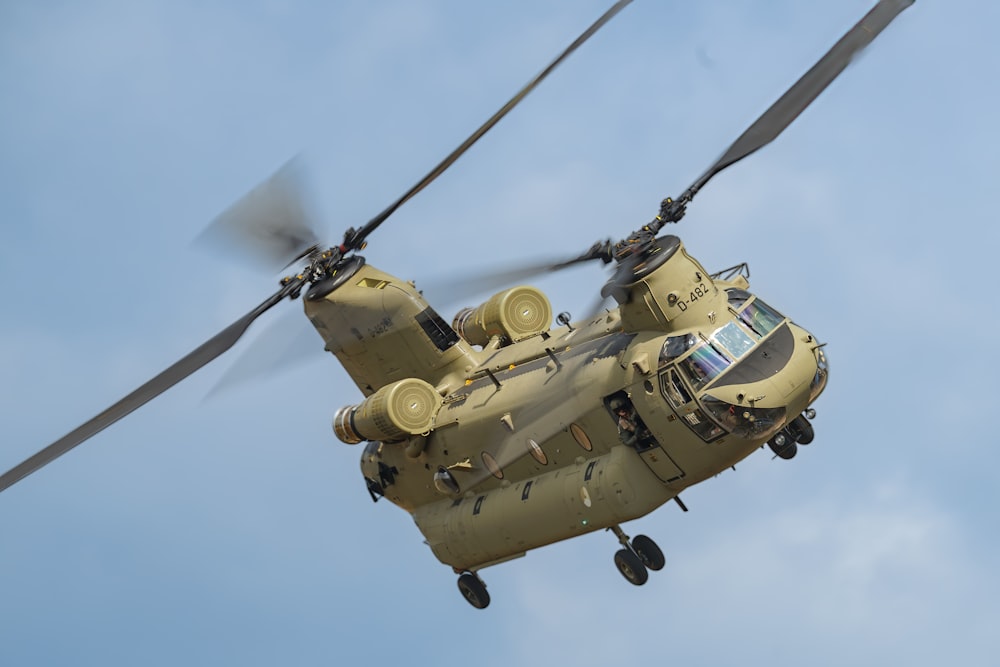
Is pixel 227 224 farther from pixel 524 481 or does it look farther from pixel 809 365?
pixel 809 365

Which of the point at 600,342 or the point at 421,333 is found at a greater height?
the point at 421,333

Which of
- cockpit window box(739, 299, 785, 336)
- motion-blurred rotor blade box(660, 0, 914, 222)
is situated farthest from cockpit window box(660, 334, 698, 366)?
motion-blurred rotor blade box(660, 0, 914, 222)

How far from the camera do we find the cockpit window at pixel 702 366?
100 ft

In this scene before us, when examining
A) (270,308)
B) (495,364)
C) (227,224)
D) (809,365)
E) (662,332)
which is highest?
(227,224)

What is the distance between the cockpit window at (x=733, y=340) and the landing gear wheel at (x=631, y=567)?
4.82m

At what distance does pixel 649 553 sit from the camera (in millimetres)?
33281

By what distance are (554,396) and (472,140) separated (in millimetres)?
5027

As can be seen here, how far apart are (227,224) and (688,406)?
1091 cm

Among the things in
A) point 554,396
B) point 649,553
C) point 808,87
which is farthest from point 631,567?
point 808,87

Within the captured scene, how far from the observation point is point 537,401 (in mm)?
32938

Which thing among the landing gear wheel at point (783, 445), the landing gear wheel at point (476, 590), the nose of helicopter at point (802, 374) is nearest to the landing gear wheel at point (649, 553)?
the landing gear wheel at point (783, 445)

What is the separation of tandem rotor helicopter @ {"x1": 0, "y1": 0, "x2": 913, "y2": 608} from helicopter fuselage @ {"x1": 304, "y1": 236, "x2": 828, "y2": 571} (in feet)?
0.12

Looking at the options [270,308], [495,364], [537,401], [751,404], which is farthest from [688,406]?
[270,308]

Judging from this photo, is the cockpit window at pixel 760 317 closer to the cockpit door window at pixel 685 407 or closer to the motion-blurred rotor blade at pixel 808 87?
the cockpit door window at pixel 685 407
